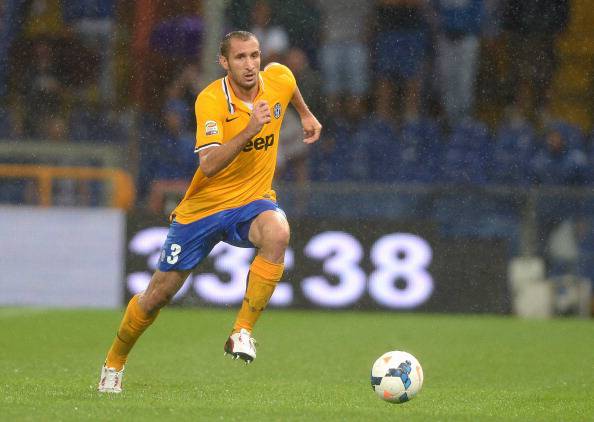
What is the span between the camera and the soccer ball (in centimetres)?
621

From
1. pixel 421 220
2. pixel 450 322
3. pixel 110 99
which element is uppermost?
pixel 110 99

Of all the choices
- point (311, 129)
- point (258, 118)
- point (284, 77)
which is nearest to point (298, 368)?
point (311, 129)

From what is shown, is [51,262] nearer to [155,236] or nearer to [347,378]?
[155,236]

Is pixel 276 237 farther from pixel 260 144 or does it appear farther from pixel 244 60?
pixel 244 60

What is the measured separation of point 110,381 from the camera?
267 inches

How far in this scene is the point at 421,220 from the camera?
1309cm

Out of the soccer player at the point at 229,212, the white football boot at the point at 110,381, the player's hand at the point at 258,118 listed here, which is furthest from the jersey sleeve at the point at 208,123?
the white football boot at the point at 110,381

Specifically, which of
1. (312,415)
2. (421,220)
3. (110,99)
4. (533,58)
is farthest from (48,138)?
(312,415)

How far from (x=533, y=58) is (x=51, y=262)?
19.9 ft

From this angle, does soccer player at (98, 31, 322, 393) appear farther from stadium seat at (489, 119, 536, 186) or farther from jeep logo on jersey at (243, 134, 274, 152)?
stadium seat at (489, 119, 536, 186)

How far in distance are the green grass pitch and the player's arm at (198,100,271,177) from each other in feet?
3.87

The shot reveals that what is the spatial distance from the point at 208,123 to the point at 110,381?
146 centimetres

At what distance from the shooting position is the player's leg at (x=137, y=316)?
6754 millimetres

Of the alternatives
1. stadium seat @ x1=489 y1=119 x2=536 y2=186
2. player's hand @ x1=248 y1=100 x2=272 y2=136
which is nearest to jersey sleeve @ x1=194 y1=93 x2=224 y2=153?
player's hand @ x1=248 y1=100 x2=272 y2=136
